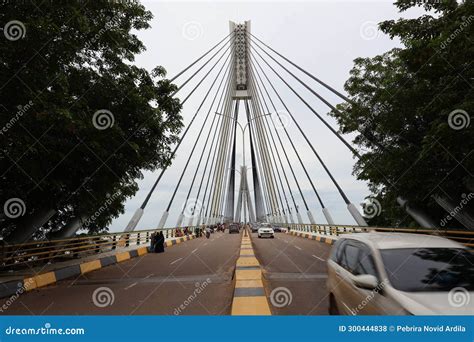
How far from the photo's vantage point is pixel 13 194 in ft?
44.1

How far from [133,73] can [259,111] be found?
111 ft

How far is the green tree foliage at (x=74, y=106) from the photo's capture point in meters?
8.79

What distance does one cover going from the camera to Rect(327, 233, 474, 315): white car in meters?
3.68

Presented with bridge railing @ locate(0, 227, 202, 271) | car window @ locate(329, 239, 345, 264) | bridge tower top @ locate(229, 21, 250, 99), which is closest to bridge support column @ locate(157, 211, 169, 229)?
bridge railing @ locate(0, 227, 202, 271)

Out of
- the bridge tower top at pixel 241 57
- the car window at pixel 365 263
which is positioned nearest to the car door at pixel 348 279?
the car window at pixel 365 263

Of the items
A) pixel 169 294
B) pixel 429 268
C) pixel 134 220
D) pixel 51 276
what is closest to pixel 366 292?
pixel 429 268

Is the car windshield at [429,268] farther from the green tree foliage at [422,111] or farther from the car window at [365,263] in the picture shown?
the green tree foliage at [422,111]

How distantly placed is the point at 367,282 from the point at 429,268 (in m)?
0.81

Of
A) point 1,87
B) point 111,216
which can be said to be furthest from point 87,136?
point 111,216

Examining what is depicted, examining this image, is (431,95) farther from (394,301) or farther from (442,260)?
(394,301)

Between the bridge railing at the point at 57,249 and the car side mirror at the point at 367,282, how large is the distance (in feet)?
37.4

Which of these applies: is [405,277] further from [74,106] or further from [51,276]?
[51,276]

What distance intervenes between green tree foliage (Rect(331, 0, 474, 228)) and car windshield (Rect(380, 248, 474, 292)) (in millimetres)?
8378

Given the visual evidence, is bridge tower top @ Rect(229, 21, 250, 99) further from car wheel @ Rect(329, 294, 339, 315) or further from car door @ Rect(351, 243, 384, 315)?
car door @ Rect(351, 243, 384, 315)
